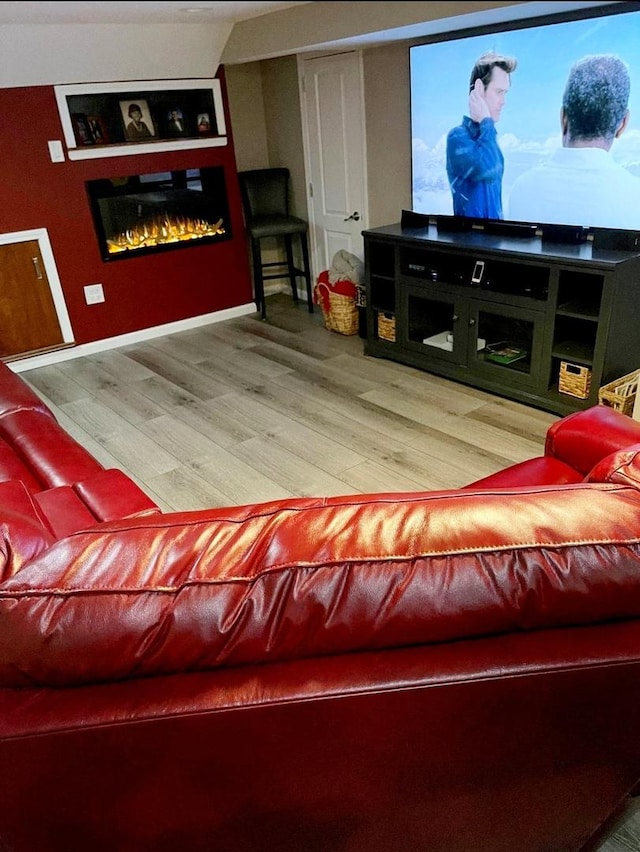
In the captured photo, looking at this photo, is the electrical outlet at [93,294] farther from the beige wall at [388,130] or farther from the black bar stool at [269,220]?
the beige wall at [388,130]

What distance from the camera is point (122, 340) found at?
197 inches

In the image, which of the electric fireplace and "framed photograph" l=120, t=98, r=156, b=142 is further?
the electric fireplace

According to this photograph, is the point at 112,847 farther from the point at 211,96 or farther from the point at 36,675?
the point at 211,96

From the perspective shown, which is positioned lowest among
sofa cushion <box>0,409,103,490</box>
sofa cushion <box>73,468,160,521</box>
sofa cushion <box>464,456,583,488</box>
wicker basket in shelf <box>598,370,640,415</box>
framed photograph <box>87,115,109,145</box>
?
wicker basket in shelf <box>598,370,640,415</box>

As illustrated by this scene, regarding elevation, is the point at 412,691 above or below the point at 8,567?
below

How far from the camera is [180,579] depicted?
898mm

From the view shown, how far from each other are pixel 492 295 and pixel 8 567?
119 inches

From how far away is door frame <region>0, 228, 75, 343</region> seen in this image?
4348 millimetres

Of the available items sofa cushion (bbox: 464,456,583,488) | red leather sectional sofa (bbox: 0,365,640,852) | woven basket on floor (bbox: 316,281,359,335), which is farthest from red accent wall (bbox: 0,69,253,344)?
red leather sectional sofa (bbox: 0,365,640,852)

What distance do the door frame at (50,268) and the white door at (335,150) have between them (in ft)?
6.72

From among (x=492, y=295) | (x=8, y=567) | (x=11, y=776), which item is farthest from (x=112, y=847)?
(x=492, y=295)

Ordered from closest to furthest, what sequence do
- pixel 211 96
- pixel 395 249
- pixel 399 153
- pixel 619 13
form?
pixel 619 13 < pixel 395 249 < pixel 399 153 < pixel 211 96

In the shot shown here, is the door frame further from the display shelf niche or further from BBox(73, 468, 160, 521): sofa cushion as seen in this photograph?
BBox(73, 468, 160, 521): sofa cushion

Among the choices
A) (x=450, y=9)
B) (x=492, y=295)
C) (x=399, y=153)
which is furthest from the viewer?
(x=399, y=153)
